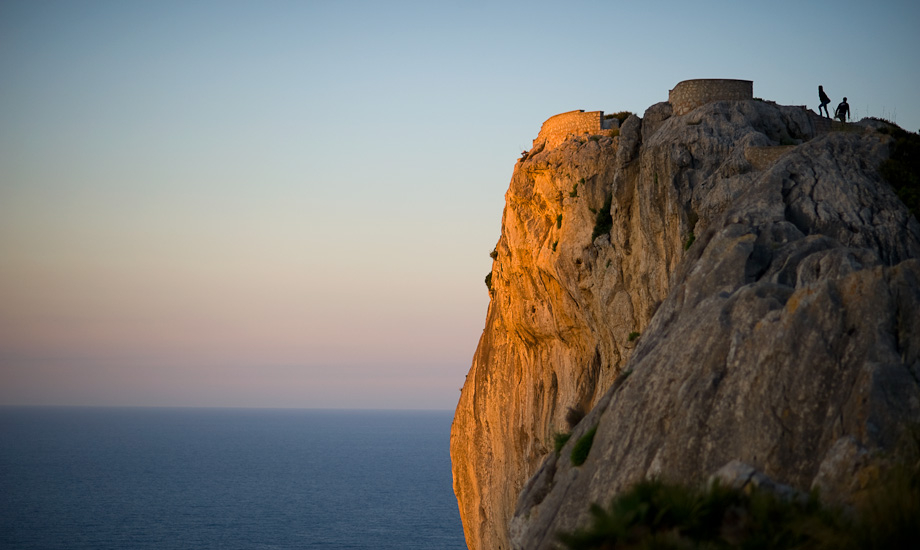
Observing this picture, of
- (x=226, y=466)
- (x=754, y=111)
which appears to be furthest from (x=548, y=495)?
(x=226, y=466)

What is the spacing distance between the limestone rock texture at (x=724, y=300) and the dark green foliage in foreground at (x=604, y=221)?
0.06 m

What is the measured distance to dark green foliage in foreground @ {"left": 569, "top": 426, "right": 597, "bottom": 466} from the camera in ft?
54.2

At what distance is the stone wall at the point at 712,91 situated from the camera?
1163 inches

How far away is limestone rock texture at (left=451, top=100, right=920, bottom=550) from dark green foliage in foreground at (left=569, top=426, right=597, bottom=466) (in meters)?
0.16

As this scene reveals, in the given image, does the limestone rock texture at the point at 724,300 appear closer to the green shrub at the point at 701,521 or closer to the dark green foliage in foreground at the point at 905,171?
the dark green foliage in foreground at the point at 905,171

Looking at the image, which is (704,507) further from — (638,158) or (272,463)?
(272,463)

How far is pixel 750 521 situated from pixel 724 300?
5.70 metres

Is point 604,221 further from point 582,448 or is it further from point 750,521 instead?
point 750,521

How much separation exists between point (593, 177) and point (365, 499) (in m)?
104

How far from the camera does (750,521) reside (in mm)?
10984

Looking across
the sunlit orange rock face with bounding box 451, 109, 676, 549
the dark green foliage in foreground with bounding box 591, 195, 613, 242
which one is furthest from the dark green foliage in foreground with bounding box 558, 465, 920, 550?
the dark green foliage in foreground with bounding box 591, 195, 613, 242

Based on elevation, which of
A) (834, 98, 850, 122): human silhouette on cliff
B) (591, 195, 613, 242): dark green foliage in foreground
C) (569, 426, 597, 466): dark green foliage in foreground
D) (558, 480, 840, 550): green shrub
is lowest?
(558, 480, 840, 550): green shrub

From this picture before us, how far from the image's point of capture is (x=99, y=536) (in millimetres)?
98750

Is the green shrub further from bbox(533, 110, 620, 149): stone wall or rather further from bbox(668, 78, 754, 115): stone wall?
bbox(533, 110, 620, 149): stone wall
